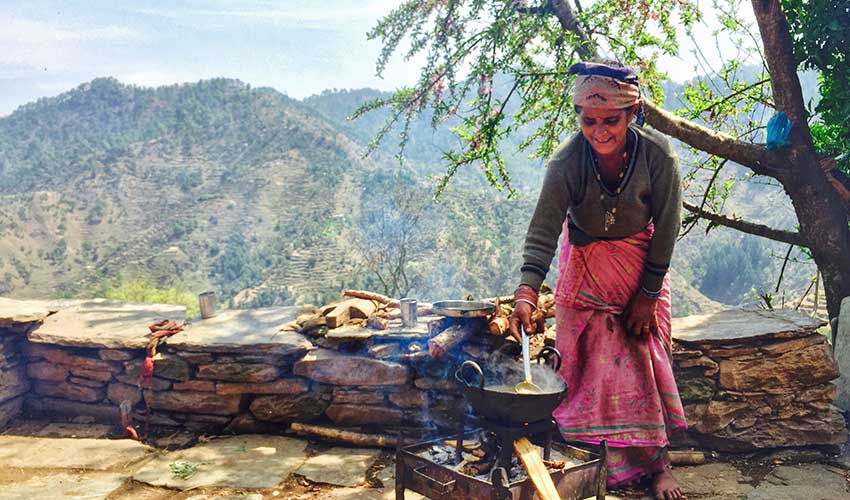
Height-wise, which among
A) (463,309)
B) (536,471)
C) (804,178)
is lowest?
(536,471)

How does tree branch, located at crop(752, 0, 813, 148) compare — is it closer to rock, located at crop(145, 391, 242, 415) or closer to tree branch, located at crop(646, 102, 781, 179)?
tree branch, located at crop(646, 102, 781, 179)

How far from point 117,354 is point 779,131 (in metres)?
5.27

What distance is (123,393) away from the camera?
4133mm

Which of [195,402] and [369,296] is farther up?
[369,296]

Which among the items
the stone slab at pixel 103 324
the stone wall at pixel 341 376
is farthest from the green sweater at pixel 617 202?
the stone slab at pixel 103 324

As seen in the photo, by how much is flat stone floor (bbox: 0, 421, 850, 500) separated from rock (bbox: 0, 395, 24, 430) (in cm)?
43

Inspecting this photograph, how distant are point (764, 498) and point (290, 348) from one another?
2956mm

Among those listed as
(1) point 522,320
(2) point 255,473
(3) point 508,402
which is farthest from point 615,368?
(2) point 255,473

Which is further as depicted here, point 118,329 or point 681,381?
point 118,329

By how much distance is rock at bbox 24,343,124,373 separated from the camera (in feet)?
13.6

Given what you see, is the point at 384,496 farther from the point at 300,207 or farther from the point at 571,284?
the point at 300,207

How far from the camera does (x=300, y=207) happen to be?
3659 cm

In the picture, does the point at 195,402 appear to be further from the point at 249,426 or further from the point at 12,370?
the point at 12,370

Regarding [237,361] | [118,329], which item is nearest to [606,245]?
[237,361]
